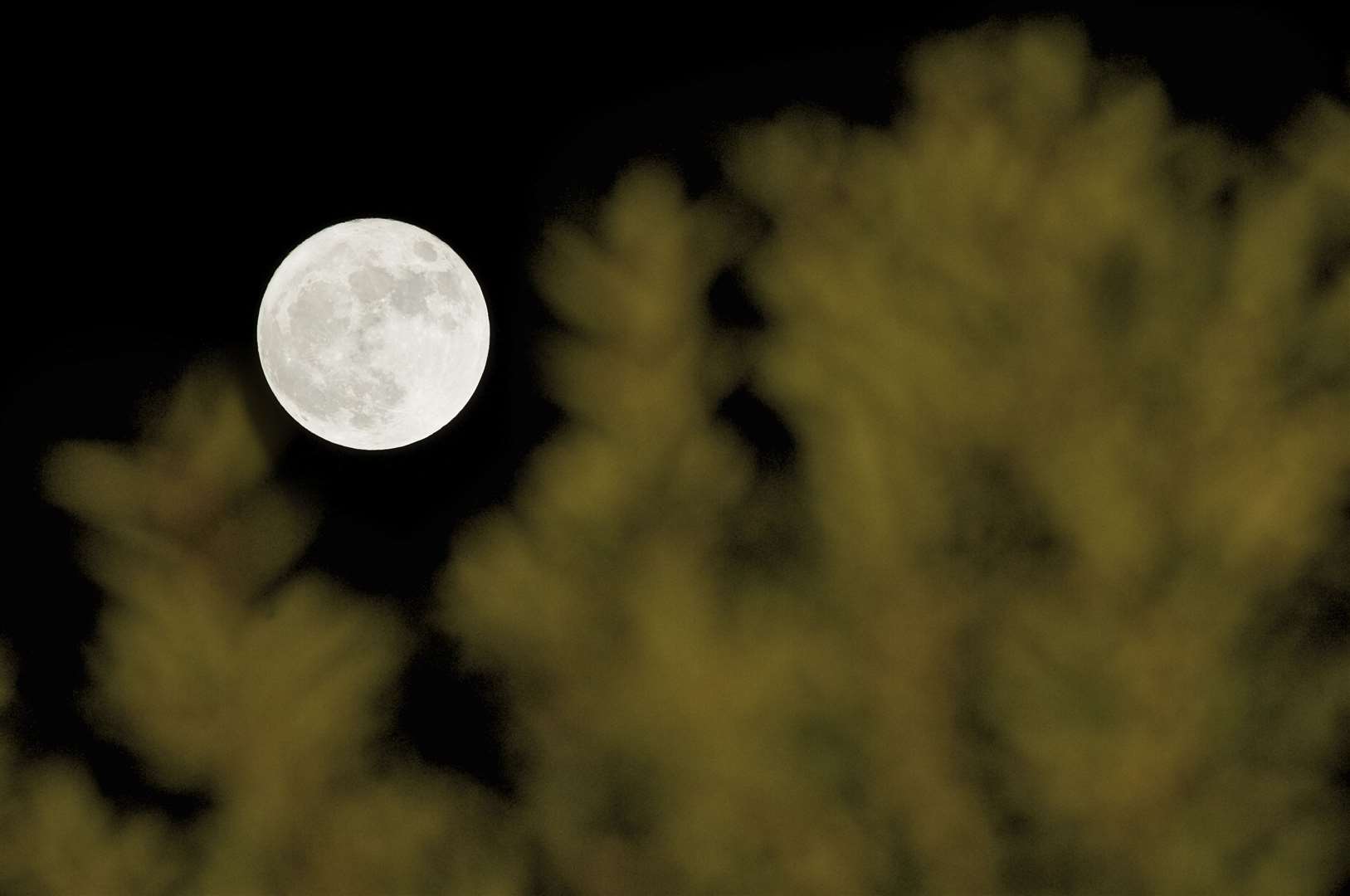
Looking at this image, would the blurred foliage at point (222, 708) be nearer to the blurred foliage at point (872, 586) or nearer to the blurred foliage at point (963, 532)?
the blurred foliage at point (872, 586)

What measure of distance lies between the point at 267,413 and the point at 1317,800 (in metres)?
1.26

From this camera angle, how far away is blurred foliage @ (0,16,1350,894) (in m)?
1.34

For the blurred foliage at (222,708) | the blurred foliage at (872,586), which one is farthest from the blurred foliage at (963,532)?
the blurred foliage at (222,708)

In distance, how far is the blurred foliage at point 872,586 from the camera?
1338 mm

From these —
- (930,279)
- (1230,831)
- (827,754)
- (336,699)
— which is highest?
(930,279)

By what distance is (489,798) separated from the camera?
1.47 metres

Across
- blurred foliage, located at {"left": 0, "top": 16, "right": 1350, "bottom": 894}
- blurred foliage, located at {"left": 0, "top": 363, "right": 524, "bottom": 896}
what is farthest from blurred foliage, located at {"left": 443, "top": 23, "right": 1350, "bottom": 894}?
blurred foliage, located at {"left": 0, "top": 363, "right": 524, "bottom": 896}

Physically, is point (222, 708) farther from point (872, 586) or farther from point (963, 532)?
point (963, 532)

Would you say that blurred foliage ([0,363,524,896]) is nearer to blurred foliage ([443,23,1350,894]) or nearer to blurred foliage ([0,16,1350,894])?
blurred foliage ([0,16,1350,894])

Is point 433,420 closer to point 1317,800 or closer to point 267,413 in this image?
point 267,413

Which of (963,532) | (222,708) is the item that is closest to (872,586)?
(963,532)

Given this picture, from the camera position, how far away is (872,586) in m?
1.38

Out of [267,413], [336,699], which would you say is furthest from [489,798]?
[267,413]

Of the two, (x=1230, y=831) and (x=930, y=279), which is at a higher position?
(x=930, y=279)
